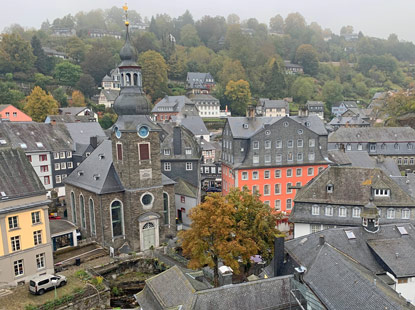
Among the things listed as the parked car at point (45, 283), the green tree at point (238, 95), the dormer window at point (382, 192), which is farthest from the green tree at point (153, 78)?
the parked car at point (45, 283)

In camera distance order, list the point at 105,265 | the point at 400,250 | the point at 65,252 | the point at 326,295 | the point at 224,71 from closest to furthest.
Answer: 1. the point at 326,295
2. the point at 400,250
3. the point at 105,265
4. the point at 65,252
5. the point at 224,71

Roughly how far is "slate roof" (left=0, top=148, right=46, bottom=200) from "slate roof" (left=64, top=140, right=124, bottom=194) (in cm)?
637

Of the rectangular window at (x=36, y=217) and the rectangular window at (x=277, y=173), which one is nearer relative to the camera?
the rectangular window at (x=36, y=217)

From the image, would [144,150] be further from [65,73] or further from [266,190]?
[65,73]

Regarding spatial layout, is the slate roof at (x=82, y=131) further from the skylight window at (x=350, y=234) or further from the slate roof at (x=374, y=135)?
the skylight window at (x=350, y=234)

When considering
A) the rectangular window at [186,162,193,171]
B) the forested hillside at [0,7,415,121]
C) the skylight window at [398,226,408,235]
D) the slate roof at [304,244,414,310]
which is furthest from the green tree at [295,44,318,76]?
the slate roof at [304,244,414,310]

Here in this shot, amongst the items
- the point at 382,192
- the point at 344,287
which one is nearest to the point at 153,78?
the point at 382,192

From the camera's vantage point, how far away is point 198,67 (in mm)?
138500

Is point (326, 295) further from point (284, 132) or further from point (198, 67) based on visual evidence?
point (198, 67)

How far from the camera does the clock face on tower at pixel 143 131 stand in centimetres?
3431

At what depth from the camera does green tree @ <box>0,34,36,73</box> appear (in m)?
101

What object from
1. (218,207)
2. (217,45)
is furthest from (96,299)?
(217,45)

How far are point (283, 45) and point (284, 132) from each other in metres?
152

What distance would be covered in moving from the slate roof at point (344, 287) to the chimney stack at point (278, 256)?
12.2 ft
